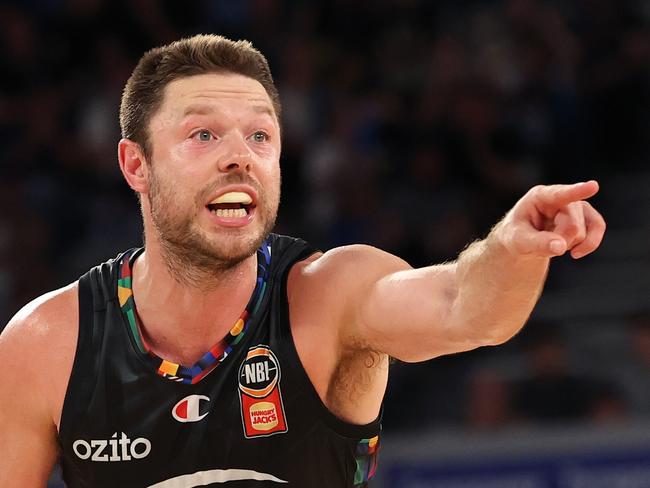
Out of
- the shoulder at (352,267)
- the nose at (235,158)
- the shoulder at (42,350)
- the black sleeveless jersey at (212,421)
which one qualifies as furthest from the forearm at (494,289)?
the shoulder at (42,350)

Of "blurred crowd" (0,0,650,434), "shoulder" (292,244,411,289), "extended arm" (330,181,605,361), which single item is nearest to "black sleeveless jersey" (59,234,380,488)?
"shoulder" (292,244,411,289)

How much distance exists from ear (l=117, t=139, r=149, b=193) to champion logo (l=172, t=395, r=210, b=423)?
0.69 m

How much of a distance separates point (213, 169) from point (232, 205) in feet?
0.42

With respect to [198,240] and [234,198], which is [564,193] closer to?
[234,198]

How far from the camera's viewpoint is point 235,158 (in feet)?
11.0

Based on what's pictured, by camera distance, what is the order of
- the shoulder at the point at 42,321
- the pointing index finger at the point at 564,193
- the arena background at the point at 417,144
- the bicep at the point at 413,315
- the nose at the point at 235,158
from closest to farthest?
the pointing index finger at the point at 564,193 → the bicep at the point at 413,315 → the nose at the point at 235,158 → the shoulder at the point at 42,321 → the arena background at the point at 417,144

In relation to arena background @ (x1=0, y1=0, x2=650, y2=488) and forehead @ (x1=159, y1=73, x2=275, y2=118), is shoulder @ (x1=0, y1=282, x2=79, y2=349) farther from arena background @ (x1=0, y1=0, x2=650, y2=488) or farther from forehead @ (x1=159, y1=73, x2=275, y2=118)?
arena background @ (x1=0, y1=0, x2=650, y2=488)

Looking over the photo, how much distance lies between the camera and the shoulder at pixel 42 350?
3.47 meters

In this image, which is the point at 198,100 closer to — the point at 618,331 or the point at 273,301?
the point at 273,301

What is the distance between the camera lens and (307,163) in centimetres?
871

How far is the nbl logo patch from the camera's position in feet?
11.1

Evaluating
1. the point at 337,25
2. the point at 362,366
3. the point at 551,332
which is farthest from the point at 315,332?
the point at 337,25

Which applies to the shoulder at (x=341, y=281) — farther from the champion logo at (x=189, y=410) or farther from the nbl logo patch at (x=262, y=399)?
the champion logo at (x=189, y=410)

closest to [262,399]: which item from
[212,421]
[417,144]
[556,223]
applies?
[212,421]
